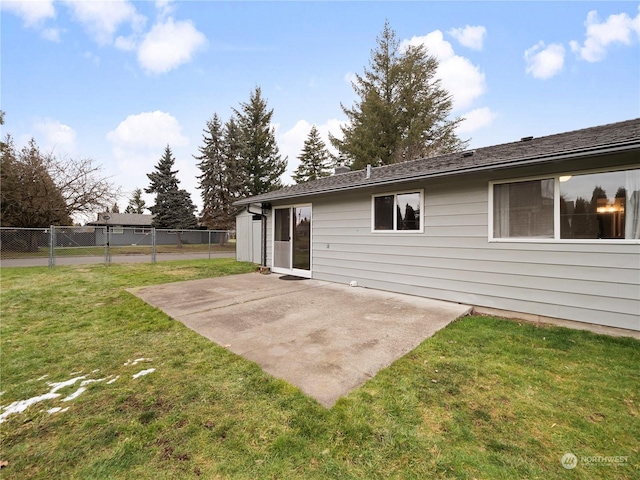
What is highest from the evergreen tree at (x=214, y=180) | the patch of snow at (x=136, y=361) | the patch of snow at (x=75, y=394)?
the evergreen tree at (x=214, y=180)

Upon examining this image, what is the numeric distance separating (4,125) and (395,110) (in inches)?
872

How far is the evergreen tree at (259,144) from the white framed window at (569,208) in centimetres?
2249

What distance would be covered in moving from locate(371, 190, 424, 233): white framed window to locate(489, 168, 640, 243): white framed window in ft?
4.35

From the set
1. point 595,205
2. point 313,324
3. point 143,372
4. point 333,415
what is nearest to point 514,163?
point 595,205

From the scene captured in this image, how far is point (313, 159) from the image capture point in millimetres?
27203

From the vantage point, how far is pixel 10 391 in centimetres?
238

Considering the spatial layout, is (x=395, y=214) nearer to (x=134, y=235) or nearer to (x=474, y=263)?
(x=474, y=263)

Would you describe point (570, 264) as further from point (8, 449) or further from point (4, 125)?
point (4, 125)

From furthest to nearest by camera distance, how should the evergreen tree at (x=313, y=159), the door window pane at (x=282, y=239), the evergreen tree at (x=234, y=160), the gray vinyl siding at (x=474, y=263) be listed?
the evergreen tree at (x=313, y=159)
the evergreen tree at (x=234, y=160)
the door window pane at (x=282, y=239)
the gray vinyl siding at (x=474, y=263)

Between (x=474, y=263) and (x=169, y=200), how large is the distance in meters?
25.0

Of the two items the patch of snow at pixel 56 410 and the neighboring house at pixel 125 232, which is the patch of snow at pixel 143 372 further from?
the neighboring house at pixel 125 232

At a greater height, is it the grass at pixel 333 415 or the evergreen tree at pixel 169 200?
the evergreen tree at pixel 169 200

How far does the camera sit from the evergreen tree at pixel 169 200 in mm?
23672

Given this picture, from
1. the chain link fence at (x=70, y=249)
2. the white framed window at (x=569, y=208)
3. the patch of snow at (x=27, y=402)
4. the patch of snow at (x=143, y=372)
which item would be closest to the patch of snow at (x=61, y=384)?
the patch of snow at (x=27, y=402)
